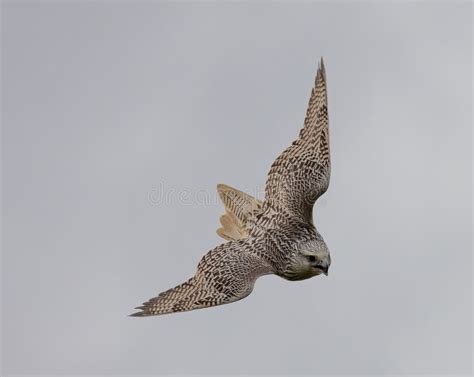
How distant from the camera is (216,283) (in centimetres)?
1395

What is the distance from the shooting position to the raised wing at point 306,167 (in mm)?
14258

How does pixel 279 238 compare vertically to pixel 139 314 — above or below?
above

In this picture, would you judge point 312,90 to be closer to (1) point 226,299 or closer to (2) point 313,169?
(2) point 313,169

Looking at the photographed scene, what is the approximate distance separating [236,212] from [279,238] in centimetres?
137

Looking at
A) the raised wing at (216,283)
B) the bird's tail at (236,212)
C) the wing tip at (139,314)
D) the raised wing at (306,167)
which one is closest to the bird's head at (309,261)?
the raised wing at (216,283)

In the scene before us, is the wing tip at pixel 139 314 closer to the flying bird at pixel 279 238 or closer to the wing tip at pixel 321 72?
the flying bird at pixel 279 238

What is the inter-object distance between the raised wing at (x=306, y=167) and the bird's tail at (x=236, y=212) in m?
0.48

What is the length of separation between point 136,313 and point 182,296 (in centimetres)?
88

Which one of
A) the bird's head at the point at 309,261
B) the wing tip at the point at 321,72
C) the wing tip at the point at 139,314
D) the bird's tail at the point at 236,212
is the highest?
the wing tip at the point at 321,72

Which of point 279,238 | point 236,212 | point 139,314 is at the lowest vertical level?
point 139,314

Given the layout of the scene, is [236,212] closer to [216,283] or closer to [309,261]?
[216,283]

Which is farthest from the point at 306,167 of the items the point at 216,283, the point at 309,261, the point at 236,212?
the point at 216,283

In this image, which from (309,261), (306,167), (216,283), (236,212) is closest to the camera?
(309,261)

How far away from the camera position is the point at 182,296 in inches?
555
